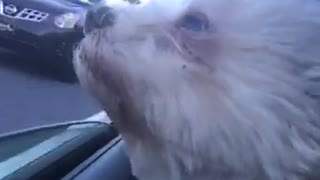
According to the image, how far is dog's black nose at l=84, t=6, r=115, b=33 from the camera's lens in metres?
1.30

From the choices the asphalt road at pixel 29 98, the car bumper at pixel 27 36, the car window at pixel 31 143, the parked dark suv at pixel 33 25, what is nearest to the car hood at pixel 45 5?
the parked dark suv at pixel 33 25

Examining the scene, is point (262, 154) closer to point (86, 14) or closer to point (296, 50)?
point (296, 50)

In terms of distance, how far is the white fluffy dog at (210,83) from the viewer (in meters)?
1.21

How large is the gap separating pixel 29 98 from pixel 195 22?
4.29 m

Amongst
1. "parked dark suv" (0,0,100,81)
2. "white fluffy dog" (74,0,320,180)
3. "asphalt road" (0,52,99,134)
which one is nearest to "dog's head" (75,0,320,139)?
"white fluffy dog" (74,0,320,180)

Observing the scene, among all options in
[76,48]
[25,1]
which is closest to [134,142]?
[76,48]

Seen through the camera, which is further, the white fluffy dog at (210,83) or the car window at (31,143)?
the car window at (31,143)

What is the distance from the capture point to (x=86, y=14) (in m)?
1.36

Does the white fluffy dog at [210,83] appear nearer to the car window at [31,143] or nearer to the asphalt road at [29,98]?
the car window at [31,143]

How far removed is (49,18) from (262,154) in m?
4.91

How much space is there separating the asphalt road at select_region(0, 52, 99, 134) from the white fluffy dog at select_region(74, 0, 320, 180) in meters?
2.59

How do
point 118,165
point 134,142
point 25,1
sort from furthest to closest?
point 25,1
point 118,165
point 134,142

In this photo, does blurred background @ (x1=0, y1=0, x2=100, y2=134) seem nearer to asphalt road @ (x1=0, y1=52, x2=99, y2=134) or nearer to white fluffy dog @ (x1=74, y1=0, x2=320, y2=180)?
asphalt road @ (x1=0, y1=52, x2=99, y2=134)

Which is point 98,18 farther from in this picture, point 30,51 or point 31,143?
point 30,51
